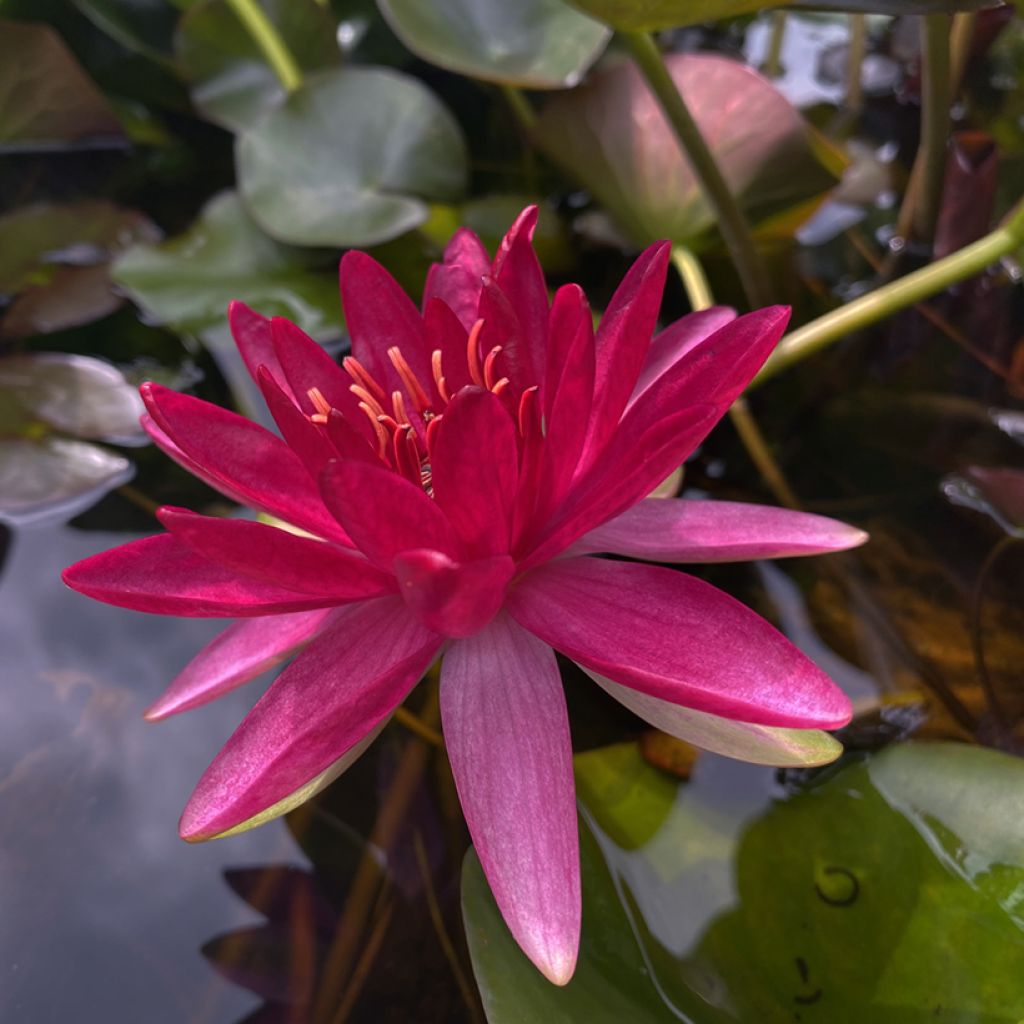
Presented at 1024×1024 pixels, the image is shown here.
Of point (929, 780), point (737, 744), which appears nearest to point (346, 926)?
point (737, 744)

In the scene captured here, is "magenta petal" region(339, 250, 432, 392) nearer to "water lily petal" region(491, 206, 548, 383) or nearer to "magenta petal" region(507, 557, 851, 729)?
"water lily petal" region(491, 206, 548, 383)

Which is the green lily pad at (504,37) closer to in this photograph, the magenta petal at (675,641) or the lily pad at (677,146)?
the lily pad at (677,146)

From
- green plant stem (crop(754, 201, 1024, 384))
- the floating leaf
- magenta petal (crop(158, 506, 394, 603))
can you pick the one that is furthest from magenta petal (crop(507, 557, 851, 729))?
the floating leaf

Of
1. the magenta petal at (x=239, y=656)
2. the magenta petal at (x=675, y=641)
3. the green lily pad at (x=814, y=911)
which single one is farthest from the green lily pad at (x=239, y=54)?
the green lily pad at (x=814, y=911)

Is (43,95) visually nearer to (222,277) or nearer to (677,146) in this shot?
(222,277)

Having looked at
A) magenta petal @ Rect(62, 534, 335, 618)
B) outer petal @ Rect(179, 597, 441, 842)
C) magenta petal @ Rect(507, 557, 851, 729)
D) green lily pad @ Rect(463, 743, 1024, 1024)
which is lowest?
green lily pad @ Rect(463, 743, 1024, 1024)

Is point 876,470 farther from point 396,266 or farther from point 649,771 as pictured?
point 396,266
